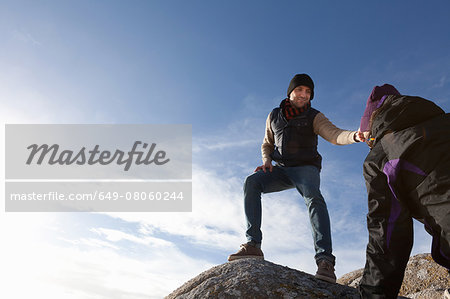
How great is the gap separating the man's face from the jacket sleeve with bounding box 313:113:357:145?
400mm

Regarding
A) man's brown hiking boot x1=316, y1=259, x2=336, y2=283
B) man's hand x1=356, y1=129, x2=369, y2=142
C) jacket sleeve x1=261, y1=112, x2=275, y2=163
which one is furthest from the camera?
jacket sleeve x1=261, y1=112, x2=275, y2=163

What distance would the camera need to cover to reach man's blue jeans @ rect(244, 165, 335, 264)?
5762 millimetres

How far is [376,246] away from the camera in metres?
3.84

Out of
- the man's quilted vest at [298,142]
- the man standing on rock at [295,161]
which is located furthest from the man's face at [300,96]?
the man's quilted vest at [298,142]

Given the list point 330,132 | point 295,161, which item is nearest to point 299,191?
point 295,161

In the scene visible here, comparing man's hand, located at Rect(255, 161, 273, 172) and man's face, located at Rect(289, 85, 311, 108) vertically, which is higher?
man's face, located at Rect(289, 85, 311, 108)

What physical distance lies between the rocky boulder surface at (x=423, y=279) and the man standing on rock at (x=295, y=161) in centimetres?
269

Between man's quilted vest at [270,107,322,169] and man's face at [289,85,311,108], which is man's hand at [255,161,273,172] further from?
man's face at [289,85,311,108]

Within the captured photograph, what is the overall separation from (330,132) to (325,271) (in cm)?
235

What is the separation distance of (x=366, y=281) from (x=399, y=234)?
0.62m

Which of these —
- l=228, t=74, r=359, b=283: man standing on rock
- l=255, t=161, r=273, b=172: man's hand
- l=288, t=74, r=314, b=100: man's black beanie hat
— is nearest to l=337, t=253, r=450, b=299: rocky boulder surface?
l=228, t=74, r=359, b=283: man standing on rock

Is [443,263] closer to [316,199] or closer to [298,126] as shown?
[316,199]

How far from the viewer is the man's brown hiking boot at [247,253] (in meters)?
6.07

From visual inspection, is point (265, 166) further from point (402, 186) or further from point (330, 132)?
point (402, 186)
